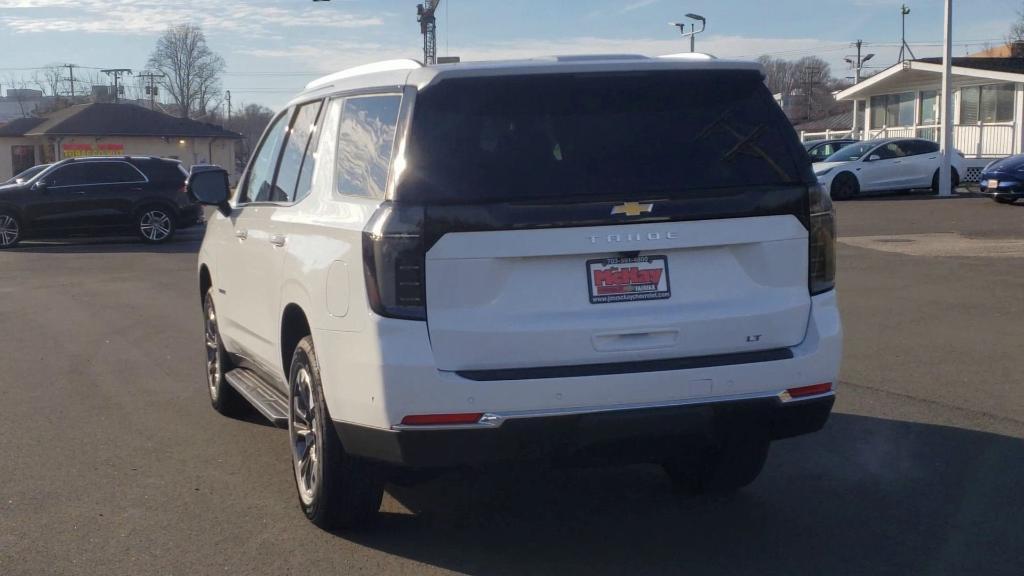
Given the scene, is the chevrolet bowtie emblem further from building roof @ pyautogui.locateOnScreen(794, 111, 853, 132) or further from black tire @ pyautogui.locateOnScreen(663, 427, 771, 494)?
building roof @ pyautogui.locateOnScreen(794, 111, 853, 132)

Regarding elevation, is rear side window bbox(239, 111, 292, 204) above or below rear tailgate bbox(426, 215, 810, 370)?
above

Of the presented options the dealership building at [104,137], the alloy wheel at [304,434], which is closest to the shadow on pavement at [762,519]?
the alloy wheel at [304,434]

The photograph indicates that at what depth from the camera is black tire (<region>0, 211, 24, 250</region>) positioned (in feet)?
75.3

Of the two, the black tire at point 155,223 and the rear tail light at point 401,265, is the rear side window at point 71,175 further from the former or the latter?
the rear tail light at point 401,265

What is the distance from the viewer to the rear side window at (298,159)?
5.61m

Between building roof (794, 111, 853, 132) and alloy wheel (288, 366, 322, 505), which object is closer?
alloy wheel (288, 366, 322, 505)

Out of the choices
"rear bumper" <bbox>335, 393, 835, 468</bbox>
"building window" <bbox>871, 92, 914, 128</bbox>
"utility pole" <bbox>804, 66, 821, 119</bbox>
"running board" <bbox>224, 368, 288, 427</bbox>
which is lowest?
"running board" <bbox>224, 368, 288, 427</bbox>

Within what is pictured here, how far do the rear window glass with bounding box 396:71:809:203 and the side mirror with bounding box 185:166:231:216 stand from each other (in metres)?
2.65

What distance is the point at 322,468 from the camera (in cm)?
490

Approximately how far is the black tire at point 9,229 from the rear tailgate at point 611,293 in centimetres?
2100

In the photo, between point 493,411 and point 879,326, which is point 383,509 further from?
point 879,326

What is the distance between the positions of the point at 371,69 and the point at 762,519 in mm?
2687

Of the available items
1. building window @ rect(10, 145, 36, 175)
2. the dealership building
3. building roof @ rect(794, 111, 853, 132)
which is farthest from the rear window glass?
building window @ rect(10, 145, 36, 175)

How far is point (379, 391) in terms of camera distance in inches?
170
